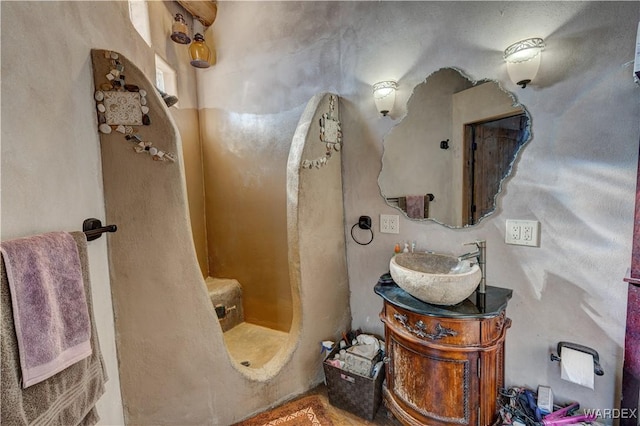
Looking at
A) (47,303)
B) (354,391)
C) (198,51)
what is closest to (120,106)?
(47,303)

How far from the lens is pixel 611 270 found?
1.14 meters

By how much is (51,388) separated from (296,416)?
121 centimetres

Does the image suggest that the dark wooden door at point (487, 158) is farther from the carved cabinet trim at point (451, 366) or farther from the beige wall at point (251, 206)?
the beige wall at point (251, 206)

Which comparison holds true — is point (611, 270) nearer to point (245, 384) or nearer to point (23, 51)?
point (245, 384)

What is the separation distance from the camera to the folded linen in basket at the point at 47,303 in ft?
2.36

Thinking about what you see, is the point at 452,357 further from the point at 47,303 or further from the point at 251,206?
the point at 251,206

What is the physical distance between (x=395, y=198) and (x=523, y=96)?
0.80 m

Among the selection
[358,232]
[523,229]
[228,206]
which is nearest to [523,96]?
[523,229]

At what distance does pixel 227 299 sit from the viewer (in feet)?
8.00

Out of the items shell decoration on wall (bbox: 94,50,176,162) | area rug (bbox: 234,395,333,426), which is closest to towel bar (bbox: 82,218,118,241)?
shell decoration on wall (bbox: 94,50,176,162)

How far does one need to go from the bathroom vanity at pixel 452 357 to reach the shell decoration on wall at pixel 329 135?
899 millimetres

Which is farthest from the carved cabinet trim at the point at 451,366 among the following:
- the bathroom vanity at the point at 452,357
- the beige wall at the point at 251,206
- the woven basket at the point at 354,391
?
the beige wall at the point at 251,206

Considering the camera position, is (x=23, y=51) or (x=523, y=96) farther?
(x=523, y=96)

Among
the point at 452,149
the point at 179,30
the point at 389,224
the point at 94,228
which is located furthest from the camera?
the point at 179,30
